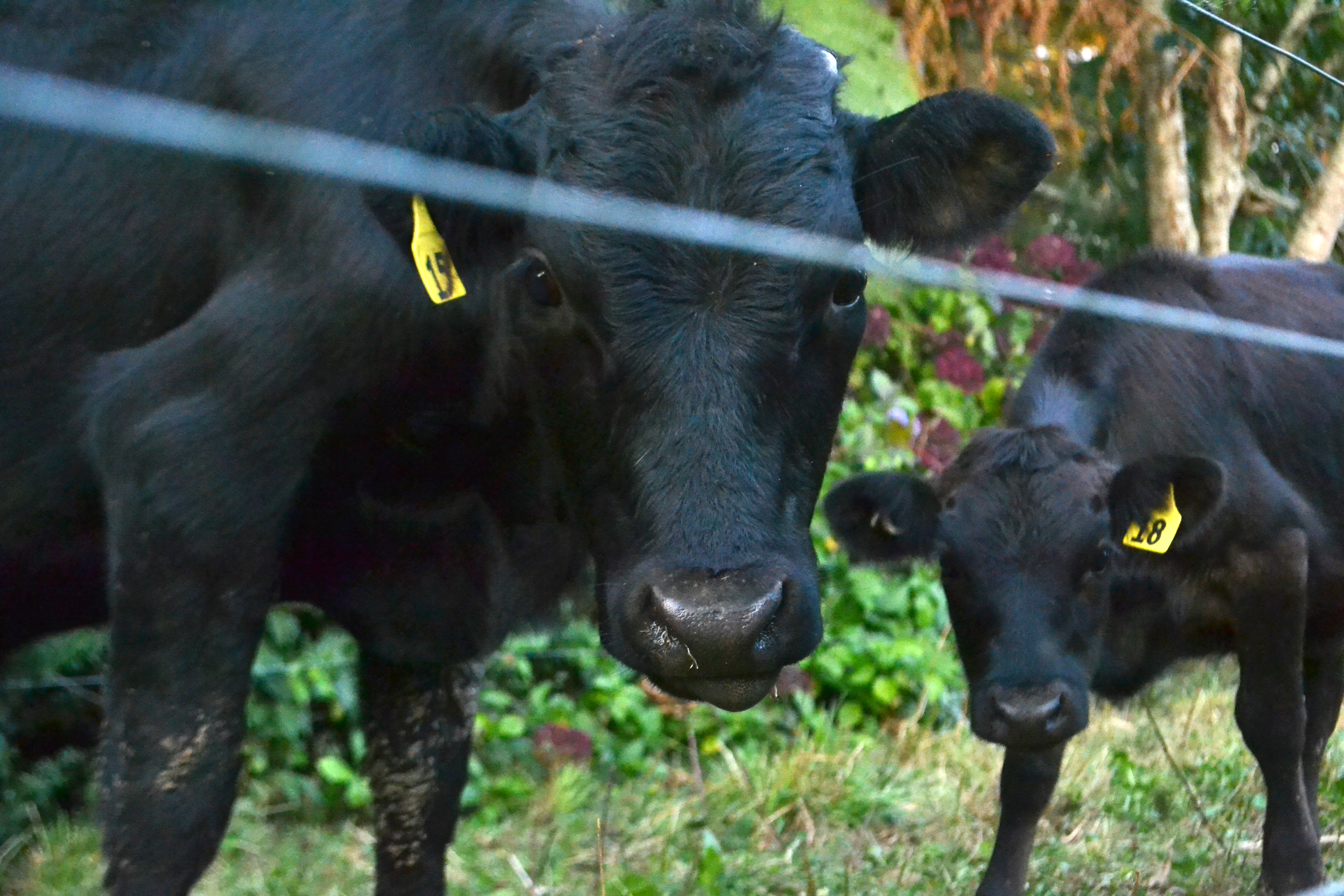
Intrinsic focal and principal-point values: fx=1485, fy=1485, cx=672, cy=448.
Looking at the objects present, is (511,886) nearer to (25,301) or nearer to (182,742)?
(182,742)

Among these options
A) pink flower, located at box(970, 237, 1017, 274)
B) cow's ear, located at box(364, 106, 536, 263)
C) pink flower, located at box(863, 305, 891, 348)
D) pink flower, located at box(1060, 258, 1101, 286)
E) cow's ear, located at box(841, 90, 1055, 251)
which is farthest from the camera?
pink flower, located at box(1060, 258, 1101, 286)

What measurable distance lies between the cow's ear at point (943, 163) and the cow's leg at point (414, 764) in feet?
4.93

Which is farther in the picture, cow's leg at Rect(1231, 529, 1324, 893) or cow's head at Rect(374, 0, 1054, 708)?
cow's leg at Rect(1231, 529, 1324, 893)

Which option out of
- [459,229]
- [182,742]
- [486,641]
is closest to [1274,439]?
[486,641]

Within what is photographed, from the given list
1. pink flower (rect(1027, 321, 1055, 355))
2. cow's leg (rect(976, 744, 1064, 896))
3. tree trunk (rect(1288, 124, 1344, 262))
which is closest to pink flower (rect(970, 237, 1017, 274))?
pink flower (rect(1027, 321, 1055, 355))

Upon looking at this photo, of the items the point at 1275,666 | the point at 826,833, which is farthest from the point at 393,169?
the point at 1275,666

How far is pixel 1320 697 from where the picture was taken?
4.63 meters

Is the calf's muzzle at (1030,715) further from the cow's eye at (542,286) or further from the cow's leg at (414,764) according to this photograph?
the cow's eye at (542,286)

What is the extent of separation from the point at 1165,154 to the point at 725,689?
5.93 meters

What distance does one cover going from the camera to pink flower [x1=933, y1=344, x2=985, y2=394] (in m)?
7.20

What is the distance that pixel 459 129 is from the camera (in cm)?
256

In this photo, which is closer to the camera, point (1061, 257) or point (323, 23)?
A: point (323, 23)

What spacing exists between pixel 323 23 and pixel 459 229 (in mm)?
565

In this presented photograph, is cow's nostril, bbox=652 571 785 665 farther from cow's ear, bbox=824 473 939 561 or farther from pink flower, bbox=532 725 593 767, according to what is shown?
pink flower, bbox=532 725 593 767
